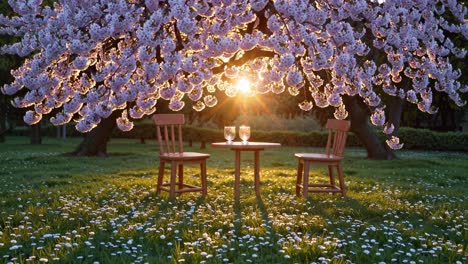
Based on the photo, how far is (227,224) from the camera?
6.39 m

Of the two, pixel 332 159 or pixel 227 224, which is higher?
pixel 332 159

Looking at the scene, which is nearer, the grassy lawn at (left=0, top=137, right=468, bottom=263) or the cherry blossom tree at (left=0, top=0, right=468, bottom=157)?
the grassy lawn at (left=0, top=137, right=468, bottom=263)

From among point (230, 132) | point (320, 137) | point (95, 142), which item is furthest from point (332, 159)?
point (320, 137)

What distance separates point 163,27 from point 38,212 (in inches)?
128

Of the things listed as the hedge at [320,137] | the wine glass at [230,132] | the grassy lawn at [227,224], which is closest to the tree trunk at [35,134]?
the hedge at [320,137]

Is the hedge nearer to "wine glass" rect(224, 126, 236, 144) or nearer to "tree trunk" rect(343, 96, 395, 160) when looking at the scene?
"tree trunk" rect(343, 96, 395, 160)

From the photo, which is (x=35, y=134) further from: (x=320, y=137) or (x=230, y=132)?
(x=230, y=132)

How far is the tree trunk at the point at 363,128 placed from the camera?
58.7 feet

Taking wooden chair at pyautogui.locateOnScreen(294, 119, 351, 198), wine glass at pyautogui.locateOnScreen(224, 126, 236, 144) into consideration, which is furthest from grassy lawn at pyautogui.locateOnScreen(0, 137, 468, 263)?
wine glass at pyautogui.locateOnScreen(224, 126, 236, 144)

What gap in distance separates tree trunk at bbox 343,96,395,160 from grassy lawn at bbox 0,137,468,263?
278 inches

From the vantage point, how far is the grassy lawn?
5.07 meters

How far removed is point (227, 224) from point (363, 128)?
13.1 meters

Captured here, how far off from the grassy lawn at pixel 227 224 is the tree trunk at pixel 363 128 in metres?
7.06

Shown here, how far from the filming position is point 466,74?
21.4 metres
